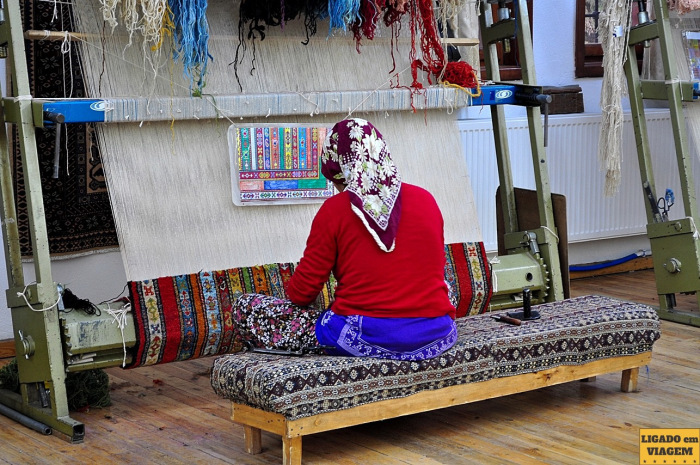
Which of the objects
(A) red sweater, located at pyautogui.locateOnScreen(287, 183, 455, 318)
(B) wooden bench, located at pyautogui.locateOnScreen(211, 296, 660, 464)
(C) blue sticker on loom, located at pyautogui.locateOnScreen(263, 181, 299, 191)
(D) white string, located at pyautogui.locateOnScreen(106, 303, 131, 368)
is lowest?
(B) wooden bench, located at pyautogui.locateOnScreen(211, 296, 660, 464)

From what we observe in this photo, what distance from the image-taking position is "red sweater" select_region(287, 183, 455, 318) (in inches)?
111

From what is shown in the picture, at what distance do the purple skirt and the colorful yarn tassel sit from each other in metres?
1.02

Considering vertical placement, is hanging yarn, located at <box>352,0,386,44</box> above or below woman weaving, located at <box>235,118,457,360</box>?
above

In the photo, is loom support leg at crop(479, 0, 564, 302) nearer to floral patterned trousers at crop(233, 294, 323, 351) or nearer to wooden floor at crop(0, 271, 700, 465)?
wooden floor at crop(0, 271, 700, 465)

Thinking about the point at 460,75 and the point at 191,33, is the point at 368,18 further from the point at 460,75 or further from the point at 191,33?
the point at 191,33

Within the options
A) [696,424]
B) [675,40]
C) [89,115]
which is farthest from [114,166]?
[675,40]

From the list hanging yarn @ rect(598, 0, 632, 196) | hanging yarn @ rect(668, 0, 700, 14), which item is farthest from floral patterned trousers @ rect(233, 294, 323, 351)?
hanging yarn @ rect(668, 0, 700, 14)

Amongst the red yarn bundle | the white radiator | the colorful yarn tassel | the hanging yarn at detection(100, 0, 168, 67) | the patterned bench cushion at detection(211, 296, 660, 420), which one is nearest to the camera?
the patterned bench cushion at detection(211, 296, 660, 420)

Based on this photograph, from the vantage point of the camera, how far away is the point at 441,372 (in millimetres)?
2986

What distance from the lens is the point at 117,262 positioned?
4.30 metres

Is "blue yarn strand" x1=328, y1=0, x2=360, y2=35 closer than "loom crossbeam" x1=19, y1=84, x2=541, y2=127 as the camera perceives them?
No

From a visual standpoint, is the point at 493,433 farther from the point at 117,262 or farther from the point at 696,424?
the point at 117,262

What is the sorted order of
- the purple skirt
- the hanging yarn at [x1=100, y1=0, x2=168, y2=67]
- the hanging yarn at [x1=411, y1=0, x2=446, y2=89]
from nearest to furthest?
the purple skirt → the hanging yarn at [x1=100, y1=0, x2=168, y2=67] → the hanging yarn at [x1=411, y1=0, x2=446, y2=89]

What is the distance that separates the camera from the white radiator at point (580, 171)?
5.05m
